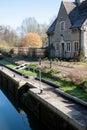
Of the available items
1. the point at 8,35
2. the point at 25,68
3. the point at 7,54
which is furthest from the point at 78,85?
the point at 8,35

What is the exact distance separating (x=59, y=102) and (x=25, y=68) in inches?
688

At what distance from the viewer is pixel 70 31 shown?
37844 mm

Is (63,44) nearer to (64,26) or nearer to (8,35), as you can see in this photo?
(64,26)

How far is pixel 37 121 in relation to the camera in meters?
17.0

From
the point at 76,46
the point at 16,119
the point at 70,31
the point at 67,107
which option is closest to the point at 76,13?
the point at 70,31

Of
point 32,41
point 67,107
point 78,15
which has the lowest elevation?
point 67,107

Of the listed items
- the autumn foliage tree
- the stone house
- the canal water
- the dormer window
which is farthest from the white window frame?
the autumn foliage tree

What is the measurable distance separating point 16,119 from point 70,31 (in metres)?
21.8

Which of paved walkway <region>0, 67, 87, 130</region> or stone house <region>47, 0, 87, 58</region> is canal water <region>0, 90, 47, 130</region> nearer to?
paved walkway <region>0, 67, 87, 130</region>

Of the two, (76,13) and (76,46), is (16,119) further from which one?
(76,13)

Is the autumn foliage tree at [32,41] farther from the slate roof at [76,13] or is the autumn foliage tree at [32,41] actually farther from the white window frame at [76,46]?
the white window frame at [76,46]

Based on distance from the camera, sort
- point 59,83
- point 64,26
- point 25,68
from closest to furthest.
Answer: point 59,83 → point 25,68 → point 64,26

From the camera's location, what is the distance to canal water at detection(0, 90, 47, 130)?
54.1 feet

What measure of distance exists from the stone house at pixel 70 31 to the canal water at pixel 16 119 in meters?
16.2
